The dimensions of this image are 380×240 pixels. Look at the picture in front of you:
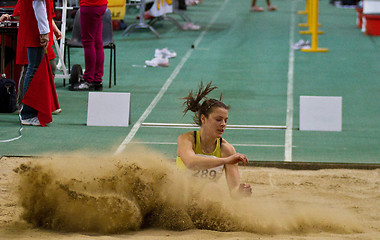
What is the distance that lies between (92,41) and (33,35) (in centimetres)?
233

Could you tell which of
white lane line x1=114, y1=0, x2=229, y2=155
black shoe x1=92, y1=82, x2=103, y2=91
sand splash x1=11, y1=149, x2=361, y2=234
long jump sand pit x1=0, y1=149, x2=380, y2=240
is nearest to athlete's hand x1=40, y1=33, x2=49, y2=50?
white lane line x1=114, y1=0, x2=229, y2=155

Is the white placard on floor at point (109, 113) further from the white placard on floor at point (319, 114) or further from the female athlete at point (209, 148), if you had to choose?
the female athlete at point (209, 148)

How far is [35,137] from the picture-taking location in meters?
8.02

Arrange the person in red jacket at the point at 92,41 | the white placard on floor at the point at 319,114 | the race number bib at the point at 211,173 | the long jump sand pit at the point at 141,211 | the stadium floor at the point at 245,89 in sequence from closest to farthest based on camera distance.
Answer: the long jump sand pit at the point at 141,211, the race number bib at the point at 211,173, the stadium floor at the point at 245,89, the white placard on floor at the point at 319,114, the person in red jacket at the point at 92,41

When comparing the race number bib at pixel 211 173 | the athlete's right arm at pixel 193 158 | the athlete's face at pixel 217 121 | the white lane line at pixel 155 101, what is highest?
the athlete's face at pixel 217 121

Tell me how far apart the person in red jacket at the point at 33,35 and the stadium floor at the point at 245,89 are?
0.83 feet

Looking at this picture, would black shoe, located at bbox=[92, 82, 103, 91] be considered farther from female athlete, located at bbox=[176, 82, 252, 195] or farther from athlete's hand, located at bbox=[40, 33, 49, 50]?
female athlete, located at bbox=[176, 82, 252, 195]

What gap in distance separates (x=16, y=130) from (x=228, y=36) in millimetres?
10135

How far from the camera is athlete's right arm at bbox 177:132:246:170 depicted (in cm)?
471

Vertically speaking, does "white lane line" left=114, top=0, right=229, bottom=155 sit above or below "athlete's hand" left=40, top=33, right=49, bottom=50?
below

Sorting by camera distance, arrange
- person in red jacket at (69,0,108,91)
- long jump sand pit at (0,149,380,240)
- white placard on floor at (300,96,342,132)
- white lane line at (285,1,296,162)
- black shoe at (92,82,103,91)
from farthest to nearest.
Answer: black shoe at (92,82,103,91) < person in red jacket at (69,0,108,91) < white placard on floor at (300,96,342,132) < white lane line at (285,1,296,162) < long jump sand pit at (0,149,380,240)

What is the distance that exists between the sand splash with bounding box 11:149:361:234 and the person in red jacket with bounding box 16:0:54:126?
141 inches

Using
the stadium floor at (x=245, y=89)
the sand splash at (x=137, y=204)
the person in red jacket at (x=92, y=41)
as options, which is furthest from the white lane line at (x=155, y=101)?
the sand splash at (x=137, y=204)

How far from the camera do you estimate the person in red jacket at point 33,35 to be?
8242mm
